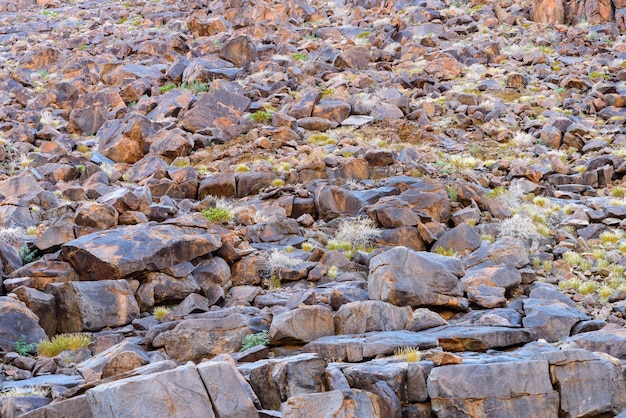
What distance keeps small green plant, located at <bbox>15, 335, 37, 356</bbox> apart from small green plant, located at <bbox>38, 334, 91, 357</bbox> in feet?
0.44

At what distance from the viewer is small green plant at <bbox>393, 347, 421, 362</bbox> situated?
785 cm

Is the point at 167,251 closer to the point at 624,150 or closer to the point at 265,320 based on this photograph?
the point at 265,320

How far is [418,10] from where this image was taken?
3453 cm

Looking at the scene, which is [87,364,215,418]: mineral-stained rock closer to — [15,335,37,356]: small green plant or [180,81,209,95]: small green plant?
[15,335,37,356]: small green plant

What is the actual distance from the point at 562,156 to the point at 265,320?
12.7m

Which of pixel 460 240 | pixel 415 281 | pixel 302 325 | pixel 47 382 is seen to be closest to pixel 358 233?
pixel 460 240

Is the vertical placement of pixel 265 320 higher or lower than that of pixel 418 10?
lower

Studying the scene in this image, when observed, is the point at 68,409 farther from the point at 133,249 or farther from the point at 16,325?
the point at 133,249

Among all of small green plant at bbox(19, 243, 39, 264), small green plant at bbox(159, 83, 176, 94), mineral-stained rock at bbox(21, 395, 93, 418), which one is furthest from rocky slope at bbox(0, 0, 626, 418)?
small green plant at bbox(159, 83, 176, 94)

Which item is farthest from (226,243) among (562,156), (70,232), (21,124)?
(21,124)

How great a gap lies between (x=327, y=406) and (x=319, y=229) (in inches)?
306

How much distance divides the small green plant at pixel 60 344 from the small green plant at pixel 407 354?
4560 millimetres

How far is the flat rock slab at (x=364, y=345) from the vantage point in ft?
27.2

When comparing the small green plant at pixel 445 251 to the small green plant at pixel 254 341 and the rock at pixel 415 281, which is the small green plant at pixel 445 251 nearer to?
the rock at pixel 415 281
